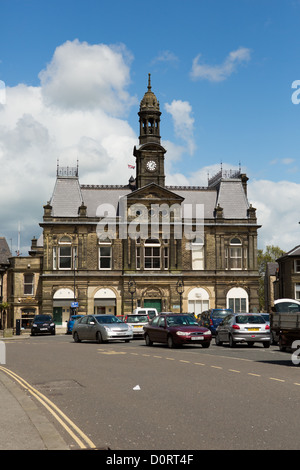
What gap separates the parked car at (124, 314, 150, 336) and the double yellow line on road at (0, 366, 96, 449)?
Result: 2214 centimetres

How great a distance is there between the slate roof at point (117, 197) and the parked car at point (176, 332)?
121 ft

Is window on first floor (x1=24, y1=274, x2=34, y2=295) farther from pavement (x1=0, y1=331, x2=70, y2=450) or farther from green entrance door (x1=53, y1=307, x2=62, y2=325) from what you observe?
pavement (x1=0, y1=331, x2=70, y2=450)

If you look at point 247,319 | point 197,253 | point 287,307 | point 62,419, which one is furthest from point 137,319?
point 62,419

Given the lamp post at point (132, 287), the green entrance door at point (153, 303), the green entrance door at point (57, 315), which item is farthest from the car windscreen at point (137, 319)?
the green entrance door at point (57, 315)

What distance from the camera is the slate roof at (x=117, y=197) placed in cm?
6600

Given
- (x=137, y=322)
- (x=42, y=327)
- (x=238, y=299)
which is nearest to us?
(x=137, y=322)

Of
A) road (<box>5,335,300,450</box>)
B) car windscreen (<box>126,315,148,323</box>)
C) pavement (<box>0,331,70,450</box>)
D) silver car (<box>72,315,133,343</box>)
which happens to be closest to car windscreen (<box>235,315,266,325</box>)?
road (<box>5,335,300,450</box>)

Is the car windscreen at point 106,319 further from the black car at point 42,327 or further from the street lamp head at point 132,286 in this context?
the street lamp head at point 132,286

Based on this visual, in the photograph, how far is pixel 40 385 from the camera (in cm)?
1512

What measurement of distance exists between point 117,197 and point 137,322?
3038cm

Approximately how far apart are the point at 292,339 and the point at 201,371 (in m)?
5.62

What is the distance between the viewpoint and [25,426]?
948 centimetres

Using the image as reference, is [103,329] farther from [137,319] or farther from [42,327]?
[42,327]
